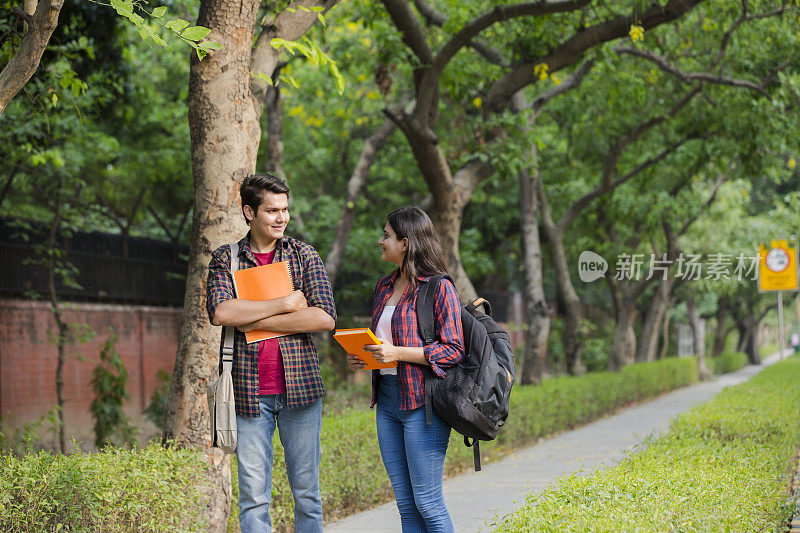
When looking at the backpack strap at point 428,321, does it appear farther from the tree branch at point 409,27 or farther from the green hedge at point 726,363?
the green hedge at point 726,363

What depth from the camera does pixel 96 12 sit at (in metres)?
10.0

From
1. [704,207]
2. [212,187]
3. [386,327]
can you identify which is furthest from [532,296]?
[386,327]

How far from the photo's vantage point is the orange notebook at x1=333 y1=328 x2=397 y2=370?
12.2 feet

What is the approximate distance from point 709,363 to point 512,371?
3219 cm

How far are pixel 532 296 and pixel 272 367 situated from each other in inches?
410

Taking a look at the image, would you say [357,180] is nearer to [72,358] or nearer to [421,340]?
[72,358]

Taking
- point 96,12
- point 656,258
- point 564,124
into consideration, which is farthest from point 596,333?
point 96,12

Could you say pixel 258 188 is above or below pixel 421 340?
above

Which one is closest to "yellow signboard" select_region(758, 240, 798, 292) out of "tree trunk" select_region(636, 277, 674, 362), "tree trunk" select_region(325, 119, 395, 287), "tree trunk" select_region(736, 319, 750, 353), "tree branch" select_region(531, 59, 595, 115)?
"tree trunk" select_region(636, 277, 674, 362)

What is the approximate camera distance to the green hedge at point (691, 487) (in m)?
3.62

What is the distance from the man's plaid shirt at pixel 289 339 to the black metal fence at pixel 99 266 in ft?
27.9

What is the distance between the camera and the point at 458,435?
8969 millimetres

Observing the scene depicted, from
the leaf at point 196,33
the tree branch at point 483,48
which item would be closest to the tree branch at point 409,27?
the tree branch at point 483,48

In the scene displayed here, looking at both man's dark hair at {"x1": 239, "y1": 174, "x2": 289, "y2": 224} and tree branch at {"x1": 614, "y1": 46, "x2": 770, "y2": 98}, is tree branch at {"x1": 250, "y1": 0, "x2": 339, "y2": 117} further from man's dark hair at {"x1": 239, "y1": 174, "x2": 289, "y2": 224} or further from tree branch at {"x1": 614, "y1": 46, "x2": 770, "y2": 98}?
tree branch at {"x1": 614, "y1": 46, "x2": 770, "y2": 98}
